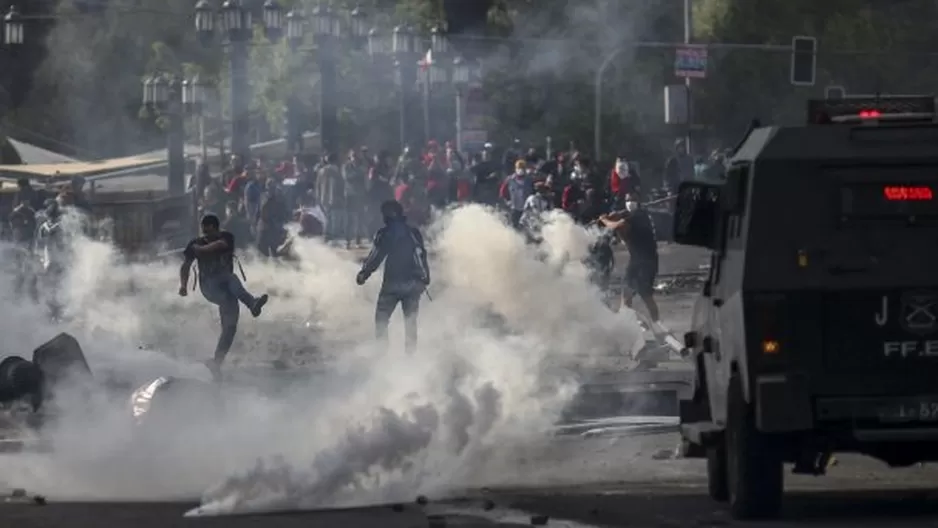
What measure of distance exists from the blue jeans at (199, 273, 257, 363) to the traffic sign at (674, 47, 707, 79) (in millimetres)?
15926

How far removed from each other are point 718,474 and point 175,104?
25.8 m

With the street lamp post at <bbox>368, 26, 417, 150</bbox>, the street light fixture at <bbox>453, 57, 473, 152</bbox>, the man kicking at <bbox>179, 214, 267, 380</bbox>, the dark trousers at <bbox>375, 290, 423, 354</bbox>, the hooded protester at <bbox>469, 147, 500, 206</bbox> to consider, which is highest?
the street lamp post at <bbox>368, 26, 417, 150</bbox>

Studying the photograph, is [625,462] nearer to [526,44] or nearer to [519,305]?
[519,305]

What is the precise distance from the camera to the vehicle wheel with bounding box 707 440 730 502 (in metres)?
11.4

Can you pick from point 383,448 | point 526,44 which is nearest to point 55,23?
point 526,44

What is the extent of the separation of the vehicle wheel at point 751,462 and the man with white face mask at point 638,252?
9.96 metres

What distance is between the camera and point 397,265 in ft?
61.7

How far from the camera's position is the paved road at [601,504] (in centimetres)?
1098

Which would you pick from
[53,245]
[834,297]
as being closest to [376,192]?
[53,245]

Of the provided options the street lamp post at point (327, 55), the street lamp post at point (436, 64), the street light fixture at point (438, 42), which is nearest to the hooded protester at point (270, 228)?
the street lamp post at point (327, 55)

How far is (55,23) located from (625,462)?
49477 mm

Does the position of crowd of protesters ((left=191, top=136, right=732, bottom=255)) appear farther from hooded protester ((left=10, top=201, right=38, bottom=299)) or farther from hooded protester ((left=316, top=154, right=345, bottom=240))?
hooded protester ((left=10, top=201, right=38, bottom=299))

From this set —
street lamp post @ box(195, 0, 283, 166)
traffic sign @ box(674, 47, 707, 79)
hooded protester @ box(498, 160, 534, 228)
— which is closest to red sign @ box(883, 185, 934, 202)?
street lamp post @ box(195, 0, 283, 166)

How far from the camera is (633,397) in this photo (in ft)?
53.5
